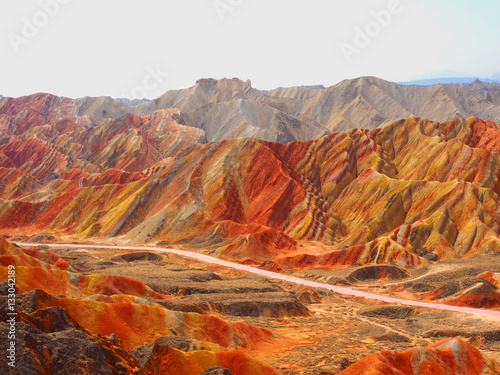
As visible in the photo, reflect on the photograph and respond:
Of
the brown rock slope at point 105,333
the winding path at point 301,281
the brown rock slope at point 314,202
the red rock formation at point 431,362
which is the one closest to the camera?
the brown rock slope at point 105,333

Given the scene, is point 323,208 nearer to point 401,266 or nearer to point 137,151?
point 401,266

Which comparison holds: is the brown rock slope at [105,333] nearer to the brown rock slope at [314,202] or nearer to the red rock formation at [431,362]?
the red rock formation at [431,362]

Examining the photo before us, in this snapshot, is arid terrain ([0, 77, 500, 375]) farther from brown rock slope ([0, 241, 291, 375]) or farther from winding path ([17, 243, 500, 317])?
winding path ([17, 243, 500, 317])

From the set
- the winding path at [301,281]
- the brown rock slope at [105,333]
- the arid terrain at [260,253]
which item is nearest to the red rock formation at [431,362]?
the arid terrain at [260,253]

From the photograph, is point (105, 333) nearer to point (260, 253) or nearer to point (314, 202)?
point (260, 253)

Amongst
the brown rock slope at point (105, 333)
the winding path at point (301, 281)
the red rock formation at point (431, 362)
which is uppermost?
the brown rock slope at point (105, 333)

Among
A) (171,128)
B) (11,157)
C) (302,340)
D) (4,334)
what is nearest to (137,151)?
(171,128)

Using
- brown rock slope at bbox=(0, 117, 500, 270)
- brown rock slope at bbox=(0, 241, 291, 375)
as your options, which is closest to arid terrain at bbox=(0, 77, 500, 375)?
brown rock slope at bbox=(0, 241, 291, 375)
